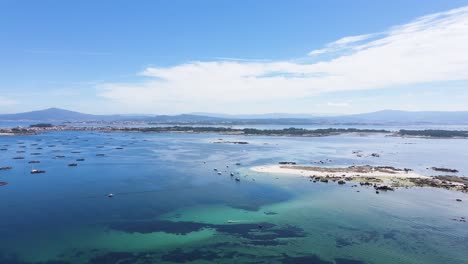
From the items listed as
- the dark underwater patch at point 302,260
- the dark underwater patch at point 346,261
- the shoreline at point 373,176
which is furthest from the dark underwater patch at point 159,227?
the shoreline at point 373,176

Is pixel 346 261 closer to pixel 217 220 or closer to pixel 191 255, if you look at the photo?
pixel 191 255

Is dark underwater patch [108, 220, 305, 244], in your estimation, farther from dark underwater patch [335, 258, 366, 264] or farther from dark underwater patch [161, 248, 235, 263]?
dark underwater patch [335, 258, 366, 264]

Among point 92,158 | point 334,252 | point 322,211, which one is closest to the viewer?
point 334,252

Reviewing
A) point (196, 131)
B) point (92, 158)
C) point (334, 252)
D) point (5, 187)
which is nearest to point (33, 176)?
point (5, 187)

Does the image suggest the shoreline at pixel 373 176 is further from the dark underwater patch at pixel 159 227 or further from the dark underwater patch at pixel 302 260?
the dark underwater patch at pixel 159 227

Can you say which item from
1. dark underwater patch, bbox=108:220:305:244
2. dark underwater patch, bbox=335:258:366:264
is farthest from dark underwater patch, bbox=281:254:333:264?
dark underwater patch, bbox=108:220:305:244

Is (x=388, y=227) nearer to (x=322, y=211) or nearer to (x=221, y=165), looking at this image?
(x=322, y=211)
